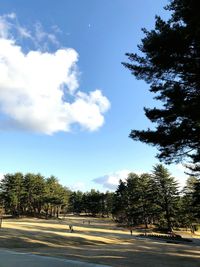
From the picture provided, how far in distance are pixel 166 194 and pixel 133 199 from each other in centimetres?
1148

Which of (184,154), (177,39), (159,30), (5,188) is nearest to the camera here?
(177,39)

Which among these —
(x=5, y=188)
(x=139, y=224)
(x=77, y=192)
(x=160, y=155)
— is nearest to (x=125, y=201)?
(x=139, y=224)

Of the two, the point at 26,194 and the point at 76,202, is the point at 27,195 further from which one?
the point at 76,202

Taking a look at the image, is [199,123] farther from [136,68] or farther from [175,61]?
Result: [136,68]

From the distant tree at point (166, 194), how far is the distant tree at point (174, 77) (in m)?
49.0

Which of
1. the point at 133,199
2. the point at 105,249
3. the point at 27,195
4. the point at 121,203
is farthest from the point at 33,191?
the point at 105,249

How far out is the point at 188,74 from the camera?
1638 cm

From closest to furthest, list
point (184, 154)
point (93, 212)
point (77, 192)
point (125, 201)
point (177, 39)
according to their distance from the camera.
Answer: point (177, 39)
point (184, 154)
point (125, 201)
point (93, 212)
point (77, 192)

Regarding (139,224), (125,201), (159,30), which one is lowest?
(139,224)

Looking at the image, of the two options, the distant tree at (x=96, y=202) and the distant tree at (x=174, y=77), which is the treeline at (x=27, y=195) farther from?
the distant tree at (x=174, y=77)

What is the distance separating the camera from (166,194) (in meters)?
65.6

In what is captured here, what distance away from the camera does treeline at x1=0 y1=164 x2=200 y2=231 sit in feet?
213

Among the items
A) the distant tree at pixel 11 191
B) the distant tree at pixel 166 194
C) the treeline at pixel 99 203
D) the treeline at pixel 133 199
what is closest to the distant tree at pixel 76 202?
the treeline at pixel 133 199

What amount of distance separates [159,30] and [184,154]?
23.2 feet
